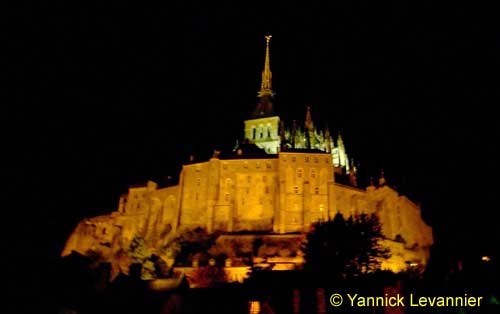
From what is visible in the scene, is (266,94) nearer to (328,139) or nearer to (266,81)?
(266,81)

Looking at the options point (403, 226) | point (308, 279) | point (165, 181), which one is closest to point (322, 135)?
point (403, 226)

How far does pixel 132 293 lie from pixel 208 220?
28563 millimetres

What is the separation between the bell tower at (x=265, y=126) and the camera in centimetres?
6949

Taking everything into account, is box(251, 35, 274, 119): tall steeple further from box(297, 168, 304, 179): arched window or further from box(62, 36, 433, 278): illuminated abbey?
box(297, 168, 304, 179): arched window

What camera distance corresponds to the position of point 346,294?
19.1m

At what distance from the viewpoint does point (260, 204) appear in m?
54.7

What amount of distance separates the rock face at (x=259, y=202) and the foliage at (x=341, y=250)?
9.53 meters

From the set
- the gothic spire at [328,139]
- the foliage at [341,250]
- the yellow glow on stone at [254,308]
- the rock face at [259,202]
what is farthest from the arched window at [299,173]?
the yellow glow on stone at [254,308]

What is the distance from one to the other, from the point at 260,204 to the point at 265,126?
18857 mm

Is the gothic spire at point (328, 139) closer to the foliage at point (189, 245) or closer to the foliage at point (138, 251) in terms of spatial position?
the foliage at point (189, 245)

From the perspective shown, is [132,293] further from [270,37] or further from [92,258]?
[270,37]

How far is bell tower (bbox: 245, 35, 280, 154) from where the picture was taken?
228ft

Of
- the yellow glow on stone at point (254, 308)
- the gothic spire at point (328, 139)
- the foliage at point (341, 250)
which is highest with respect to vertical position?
the gothic spire at point (328, 139)

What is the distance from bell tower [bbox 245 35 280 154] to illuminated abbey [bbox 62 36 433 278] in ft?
23.2
